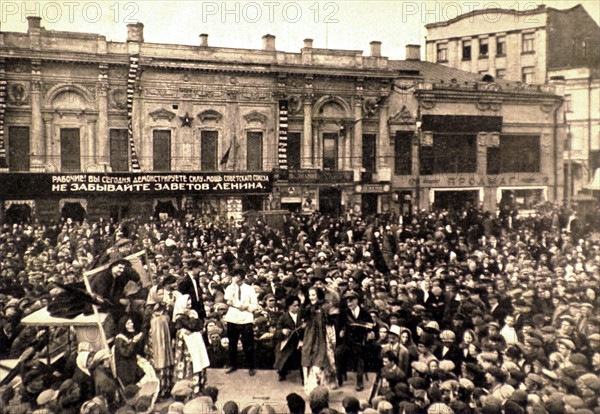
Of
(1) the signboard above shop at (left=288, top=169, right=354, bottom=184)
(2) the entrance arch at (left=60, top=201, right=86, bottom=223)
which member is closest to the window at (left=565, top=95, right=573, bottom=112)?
(1) the signboard above shop at (left=288, top=169, right=354, bottom=184)

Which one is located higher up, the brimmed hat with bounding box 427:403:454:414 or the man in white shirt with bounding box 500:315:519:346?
the man in white shirt with bounding box 500:315:519:346

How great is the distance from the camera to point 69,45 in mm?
6996

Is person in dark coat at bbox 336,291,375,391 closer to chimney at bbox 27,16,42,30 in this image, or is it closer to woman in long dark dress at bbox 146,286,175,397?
woman in long dark dress at bbox 146,286,175,397

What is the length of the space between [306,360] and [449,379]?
1.43m

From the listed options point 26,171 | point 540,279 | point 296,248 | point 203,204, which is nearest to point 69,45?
point 26,171

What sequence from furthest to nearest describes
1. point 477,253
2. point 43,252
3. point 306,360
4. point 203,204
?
point 477,253 → point 203,204 → point 43,252 → point 306,360

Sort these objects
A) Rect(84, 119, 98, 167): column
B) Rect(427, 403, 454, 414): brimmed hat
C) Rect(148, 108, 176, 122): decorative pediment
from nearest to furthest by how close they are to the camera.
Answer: Rect(427, 403, 454, 414): brimmed hat → Rect(84, 119, 98, 167): column → Rect(148, 108, 176, 122): decorative pediment

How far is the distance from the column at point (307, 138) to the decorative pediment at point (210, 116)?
1.15m

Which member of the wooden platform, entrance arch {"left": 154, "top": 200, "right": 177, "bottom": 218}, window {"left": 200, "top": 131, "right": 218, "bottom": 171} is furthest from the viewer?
window {"left": 200, "top": 131, "right": 218, "bottom": 171}

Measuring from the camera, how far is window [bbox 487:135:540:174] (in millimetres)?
8484

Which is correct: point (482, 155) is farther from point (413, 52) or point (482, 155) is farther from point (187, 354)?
point (187, 354)

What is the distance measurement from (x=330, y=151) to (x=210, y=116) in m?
1.68

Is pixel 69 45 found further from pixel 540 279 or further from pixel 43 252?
pixel 540 279

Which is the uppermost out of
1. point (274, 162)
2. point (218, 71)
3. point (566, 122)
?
point (218, 71)
